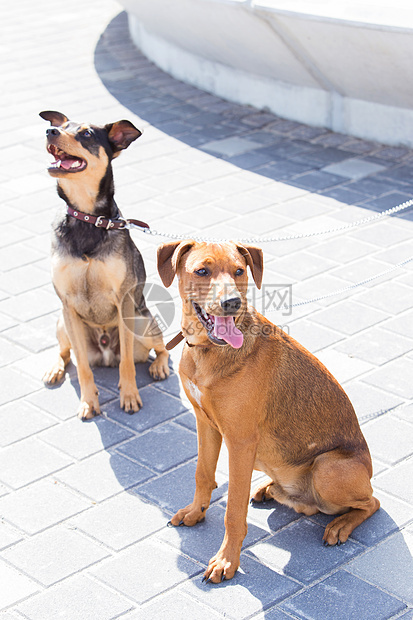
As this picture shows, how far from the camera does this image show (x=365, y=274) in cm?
650

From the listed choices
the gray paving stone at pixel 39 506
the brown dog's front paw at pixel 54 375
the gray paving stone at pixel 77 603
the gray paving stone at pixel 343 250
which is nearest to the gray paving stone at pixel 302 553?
the gray paving stone at pixel 77 603

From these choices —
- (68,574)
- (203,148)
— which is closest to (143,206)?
(203,148)

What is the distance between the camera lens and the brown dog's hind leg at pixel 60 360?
17.8ft

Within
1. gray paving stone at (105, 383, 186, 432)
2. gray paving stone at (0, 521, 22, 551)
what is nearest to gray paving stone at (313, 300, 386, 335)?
gray paving stone at (105, 383, 186, 432)

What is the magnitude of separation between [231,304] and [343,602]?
147 centimetres

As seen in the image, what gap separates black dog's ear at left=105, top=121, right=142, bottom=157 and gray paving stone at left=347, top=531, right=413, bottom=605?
2.81 meters

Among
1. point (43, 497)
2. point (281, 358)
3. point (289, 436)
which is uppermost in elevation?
point (281, 358)

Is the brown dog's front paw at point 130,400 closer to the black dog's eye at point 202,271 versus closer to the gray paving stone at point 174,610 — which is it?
the gray paving stone at point 174,610

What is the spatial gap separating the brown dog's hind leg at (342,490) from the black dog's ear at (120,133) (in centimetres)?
235

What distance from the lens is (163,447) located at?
477 centimetres

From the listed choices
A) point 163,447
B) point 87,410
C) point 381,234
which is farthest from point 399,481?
point 381,234

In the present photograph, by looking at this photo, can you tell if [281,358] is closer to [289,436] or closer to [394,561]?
[289,436]

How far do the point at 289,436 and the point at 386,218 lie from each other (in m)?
4.08

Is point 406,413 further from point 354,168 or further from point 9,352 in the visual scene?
point 354,168
